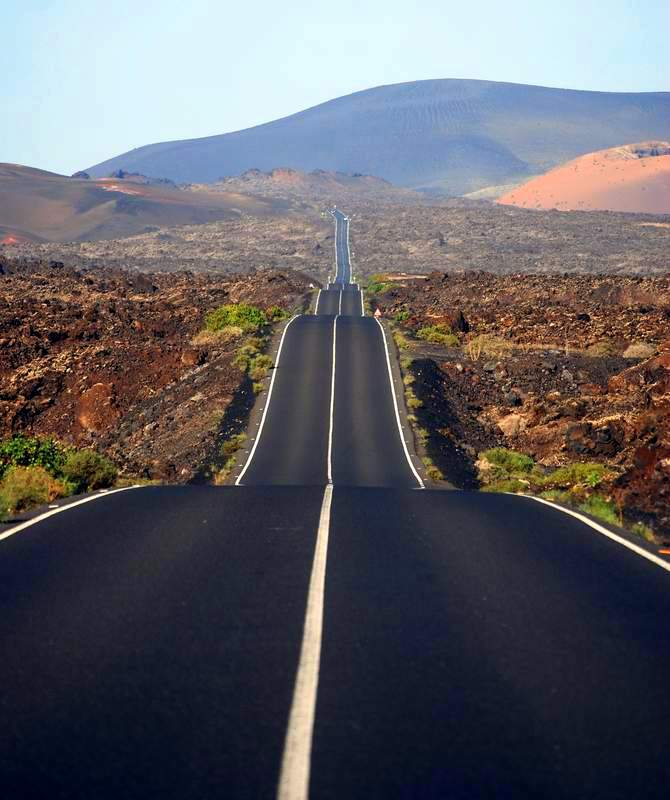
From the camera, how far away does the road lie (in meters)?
5.63

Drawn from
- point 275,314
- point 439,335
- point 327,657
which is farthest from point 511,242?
point 327,657

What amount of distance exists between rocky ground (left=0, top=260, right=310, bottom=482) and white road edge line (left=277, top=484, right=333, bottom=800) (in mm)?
22421

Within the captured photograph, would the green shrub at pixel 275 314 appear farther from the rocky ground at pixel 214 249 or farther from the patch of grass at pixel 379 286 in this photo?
the rocky ground at pixel 214 249

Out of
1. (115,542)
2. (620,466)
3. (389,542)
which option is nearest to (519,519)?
(389,542)

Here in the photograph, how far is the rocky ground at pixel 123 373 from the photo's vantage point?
41.5 m

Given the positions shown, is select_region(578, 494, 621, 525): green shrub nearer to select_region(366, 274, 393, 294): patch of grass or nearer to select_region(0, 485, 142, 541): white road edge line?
select_region(0, 485, 142, 541): white road edge line

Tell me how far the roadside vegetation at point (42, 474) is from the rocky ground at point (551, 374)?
369 inches

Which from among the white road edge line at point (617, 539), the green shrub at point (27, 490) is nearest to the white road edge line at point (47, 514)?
the green shrub at point (27, 490)

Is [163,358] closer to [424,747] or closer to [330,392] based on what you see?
[330,392]

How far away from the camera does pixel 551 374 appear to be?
5172cm

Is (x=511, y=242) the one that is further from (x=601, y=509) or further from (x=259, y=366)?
(x=601, y=509)

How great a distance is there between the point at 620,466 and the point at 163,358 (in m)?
31.8

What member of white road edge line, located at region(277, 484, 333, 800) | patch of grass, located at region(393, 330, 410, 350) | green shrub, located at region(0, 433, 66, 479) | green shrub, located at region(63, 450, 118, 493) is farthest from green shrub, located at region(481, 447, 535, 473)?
white road edge line, located at region(277, 484, 333, 800)

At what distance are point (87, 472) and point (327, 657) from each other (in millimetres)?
13940
